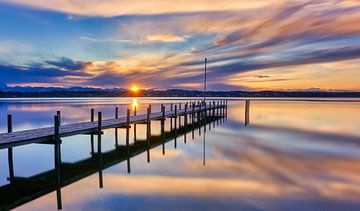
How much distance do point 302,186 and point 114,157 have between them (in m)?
7.97

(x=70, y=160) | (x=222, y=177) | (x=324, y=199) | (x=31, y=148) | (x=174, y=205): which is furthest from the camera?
(x=31, y=148)

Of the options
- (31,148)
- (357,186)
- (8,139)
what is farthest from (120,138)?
(357,186)

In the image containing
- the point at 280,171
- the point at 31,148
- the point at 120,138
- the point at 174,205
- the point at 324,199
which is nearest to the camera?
the point at 174,205

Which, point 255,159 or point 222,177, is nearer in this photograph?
point 222,177

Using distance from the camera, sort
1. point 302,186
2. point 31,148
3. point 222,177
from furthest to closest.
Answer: point 31,148, point 222,177, point 302,186

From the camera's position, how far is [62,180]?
10.9 m

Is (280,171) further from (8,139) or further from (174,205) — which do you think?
(8,139)

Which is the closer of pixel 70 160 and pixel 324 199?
pixel 324 199

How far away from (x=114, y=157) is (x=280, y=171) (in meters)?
7.00

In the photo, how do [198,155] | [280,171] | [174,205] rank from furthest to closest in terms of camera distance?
[198,155] → [280,171] → [174,205]

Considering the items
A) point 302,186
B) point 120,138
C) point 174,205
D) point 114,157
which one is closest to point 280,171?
point 302,186

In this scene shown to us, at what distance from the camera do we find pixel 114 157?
588 inches

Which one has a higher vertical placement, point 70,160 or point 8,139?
point 8,139

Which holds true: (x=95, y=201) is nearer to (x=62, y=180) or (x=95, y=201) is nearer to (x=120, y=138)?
(x=62, y=180)
